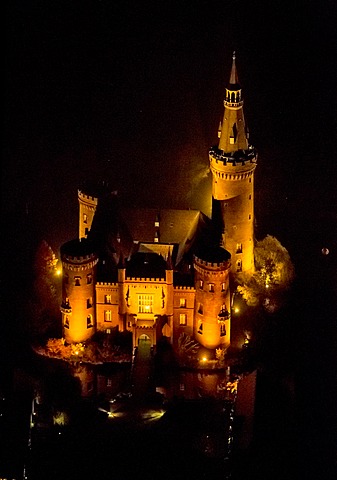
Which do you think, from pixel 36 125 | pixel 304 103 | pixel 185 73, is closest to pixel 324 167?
pixel 304 103

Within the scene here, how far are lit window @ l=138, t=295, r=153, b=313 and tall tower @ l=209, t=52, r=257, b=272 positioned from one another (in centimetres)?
562

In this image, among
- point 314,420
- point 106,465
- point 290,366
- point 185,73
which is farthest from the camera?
point 185,73

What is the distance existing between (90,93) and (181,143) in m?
6.37

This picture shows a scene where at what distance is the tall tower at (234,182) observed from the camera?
6422cm

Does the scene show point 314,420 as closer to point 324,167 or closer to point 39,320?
point 39,320

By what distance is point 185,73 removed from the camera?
72.2 metres

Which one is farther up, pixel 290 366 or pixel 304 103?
pixel 304 103

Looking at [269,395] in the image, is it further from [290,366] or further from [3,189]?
[3,189]

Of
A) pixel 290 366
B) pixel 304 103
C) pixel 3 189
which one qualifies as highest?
pixel 304 103

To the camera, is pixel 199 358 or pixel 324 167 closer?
pixel 199 358

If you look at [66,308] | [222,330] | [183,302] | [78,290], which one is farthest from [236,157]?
[66,308]

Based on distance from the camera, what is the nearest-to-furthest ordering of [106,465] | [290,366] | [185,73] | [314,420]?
[106,465] < [314,420] < [290,366] < [185,73]

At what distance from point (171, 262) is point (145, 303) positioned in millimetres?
2604

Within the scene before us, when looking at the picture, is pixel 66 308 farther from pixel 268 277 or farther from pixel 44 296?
pixel 268 277
